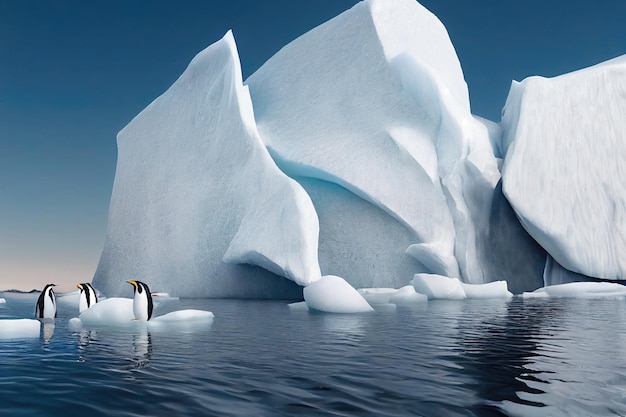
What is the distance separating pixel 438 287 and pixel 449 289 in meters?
0.32

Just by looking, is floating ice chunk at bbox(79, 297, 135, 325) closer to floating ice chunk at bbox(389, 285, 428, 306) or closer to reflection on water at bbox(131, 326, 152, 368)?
reflection on water at bbox(131, 326, 152, 368)

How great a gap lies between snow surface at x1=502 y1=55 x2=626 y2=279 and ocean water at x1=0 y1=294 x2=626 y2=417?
38.2 ft

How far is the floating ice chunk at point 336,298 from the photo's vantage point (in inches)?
471

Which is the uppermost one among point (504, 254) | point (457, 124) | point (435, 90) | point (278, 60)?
point (278, 60)

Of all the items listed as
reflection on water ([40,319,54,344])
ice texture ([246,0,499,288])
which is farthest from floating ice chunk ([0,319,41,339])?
ice texture ([246,0,499,288])

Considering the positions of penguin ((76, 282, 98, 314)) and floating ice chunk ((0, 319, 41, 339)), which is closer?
floating ice chunk ((0, 319, 41, 339))

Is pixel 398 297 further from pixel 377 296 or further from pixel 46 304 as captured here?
pixel 46 304

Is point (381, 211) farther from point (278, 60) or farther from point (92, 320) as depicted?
point (92, 320)

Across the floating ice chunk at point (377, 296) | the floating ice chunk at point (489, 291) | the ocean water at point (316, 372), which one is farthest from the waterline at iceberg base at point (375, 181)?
the ocean water at point (316, 372)

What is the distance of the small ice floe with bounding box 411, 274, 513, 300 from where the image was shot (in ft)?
56.0

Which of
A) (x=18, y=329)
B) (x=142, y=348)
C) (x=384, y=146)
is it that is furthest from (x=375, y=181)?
(x=142, y=348)

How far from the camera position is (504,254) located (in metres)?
21.0

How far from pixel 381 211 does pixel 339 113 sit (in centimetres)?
440

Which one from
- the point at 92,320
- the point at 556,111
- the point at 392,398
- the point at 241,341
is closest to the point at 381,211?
the point at 556,111
